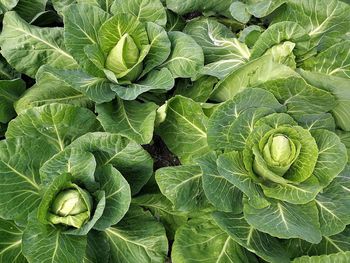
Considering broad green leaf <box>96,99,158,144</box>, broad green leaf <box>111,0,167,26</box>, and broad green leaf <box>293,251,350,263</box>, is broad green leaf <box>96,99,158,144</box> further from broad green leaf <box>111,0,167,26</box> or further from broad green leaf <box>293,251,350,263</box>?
broad green leaf <box>293,251,350,263</box>

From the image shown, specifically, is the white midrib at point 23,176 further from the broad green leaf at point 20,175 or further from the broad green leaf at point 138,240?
the broad green leaf at point 138,240

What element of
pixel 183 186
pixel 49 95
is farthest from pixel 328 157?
pixel 49 95

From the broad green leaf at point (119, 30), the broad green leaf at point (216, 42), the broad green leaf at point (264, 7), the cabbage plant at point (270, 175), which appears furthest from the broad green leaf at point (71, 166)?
the broad green leaf at point (264, 7)

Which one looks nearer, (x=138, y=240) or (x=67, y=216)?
(x=67, y=216)

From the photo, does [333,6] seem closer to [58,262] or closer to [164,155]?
[164,155]

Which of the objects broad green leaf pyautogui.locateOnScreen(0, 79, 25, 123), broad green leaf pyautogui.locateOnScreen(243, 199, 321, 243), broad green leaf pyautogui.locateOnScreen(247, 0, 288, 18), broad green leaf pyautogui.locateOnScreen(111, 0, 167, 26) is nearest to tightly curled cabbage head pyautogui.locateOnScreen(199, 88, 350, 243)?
broad green leaf pyautogui.locateOnScreen(243, 199, 321, 243)

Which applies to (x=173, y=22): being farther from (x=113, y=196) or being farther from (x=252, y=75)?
(x=113, y=196)
